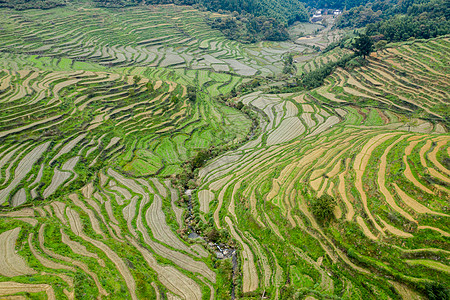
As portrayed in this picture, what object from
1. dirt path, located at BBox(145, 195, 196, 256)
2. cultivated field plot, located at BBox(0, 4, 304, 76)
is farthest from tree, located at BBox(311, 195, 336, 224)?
cultivated field plot, located at BBox(0, 4, 304, 76)

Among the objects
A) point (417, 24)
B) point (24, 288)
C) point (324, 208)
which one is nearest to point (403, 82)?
point (417, 24)

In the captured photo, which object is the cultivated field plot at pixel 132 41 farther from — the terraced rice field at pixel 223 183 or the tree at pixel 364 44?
the tree at pixel 364 44

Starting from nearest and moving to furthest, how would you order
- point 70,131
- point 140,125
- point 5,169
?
point 5,169
point 70,131
point 140,125

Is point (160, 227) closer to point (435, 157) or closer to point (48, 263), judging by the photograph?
point (48, 263)

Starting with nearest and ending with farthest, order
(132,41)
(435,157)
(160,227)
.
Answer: (435,157)
(160,227)
(132,41)

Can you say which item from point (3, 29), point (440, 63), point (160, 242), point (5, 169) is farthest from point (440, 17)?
point (3, 29)

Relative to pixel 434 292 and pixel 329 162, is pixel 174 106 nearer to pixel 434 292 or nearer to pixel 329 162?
pixel 329 162
